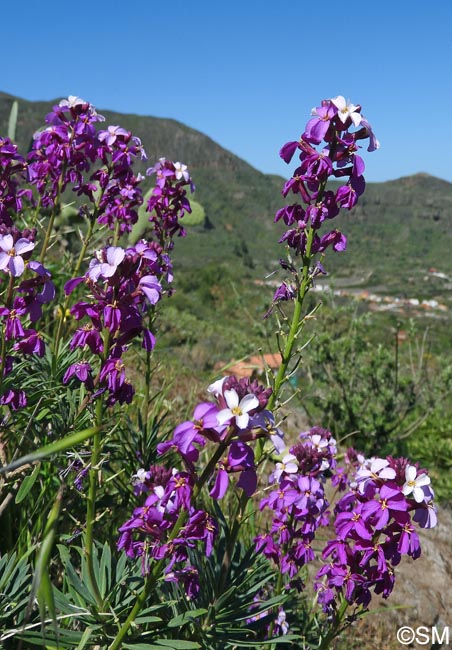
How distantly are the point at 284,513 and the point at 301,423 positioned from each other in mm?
4270

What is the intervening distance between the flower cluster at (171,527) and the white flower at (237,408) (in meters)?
Result: 0.38

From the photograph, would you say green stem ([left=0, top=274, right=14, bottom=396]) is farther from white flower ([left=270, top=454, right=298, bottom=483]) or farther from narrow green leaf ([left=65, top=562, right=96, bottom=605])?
white flower ([left=270, top=454, right=298, bottom=483])

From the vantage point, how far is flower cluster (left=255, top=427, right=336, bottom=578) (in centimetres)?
255

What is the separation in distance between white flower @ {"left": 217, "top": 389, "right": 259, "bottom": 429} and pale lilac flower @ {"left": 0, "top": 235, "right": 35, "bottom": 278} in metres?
0.98

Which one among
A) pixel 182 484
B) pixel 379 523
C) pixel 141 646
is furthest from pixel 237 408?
pixel 141 646

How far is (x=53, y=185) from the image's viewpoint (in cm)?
342

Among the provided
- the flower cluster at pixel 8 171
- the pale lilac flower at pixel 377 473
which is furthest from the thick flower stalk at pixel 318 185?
the flower cluster at pixel 8 171

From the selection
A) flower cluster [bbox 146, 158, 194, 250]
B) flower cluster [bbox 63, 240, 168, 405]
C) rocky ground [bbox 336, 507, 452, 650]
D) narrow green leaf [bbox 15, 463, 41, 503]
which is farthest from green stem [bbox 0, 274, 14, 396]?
rocky ground [bbox 336, 507, 452, 650]

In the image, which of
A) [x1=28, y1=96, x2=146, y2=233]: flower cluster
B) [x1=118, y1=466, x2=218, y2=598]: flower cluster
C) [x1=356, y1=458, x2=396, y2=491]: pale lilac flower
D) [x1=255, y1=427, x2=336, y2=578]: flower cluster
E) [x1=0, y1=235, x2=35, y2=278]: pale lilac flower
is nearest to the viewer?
[x1=118, y1=466, x2=218, y2=598]: flower cluster

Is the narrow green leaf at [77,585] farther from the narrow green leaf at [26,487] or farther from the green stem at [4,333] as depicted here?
the green stem at [4,333]

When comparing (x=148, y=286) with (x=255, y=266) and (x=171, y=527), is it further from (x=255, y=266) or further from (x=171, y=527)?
(x=255, y=266)

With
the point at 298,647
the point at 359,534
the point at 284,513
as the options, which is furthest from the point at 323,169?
the point at 298,647

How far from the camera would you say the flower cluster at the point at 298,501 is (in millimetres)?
2547

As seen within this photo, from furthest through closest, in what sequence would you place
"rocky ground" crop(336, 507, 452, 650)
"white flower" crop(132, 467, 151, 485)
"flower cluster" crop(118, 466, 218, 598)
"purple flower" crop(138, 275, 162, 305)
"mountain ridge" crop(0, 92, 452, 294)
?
"mountain ridge" crop(0, 92, 452, 294) → "rocky ground" crop(336, 507, 452, 650) → "white flower" crop(132, 467, 151, 485) → "purple flower" crop(138, 275, 162, 305) → "flower cluster" crop(118, 466, 218, 598)
